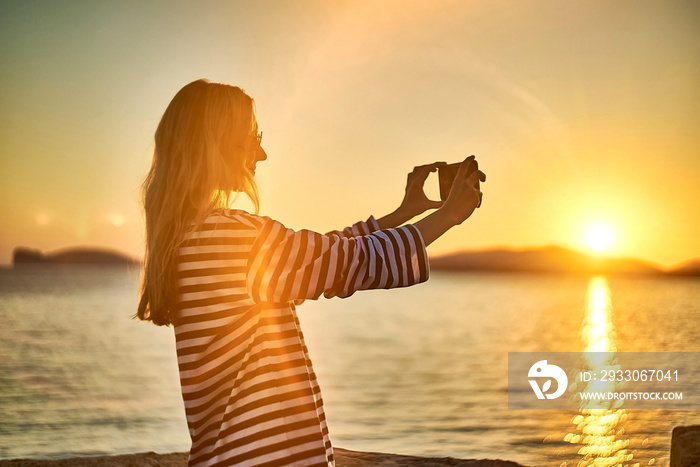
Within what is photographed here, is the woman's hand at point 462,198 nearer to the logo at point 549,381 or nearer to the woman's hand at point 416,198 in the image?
the woman's hand at point 416,198

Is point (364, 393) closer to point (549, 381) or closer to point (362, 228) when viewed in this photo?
point (549, 381)

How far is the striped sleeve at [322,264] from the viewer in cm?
156

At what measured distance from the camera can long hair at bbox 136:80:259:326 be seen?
1702 mm

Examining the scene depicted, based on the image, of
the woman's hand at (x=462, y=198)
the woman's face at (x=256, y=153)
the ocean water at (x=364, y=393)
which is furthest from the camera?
the ocean water at (x=364, y=393)

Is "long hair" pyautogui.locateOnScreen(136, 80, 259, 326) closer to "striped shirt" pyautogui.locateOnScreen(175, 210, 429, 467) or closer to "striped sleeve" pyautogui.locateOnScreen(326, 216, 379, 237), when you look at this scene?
"striped shirt" pyautogui.locateOnScreen(175, 210, 429, 467)

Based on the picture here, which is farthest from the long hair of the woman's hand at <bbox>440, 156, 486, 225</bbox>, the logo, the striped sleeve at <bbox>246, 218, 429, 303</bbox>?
the logo

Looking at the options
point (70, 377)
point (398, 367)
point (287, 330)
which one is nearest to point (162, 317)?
point (287, 330)

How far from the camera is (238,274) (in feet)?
5.37

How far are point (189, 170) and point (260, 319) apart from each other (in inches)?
15.7

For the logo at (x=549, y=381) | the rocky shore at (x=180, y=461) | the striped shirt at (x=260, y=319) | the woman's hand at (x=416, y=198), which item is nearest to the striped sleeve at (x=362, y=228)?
the woman's hand at (x=416, y=198)

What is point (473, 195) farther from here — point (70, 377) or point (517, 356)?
point (517, 356)

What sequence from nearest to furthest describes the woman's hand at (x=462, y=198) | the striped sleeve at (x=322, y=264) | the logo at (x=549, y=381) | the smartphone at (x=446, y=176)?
the striped sleeve at (x=322, y=264)
the woman's hand at (x=462, y=198)
the smartphone at (x=446, y=176)
the logo at (x=549, y=381)

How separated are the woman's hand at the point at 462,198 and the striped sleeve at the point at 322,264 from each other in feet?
0.49

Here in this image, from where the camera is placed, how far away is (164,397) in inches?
526
